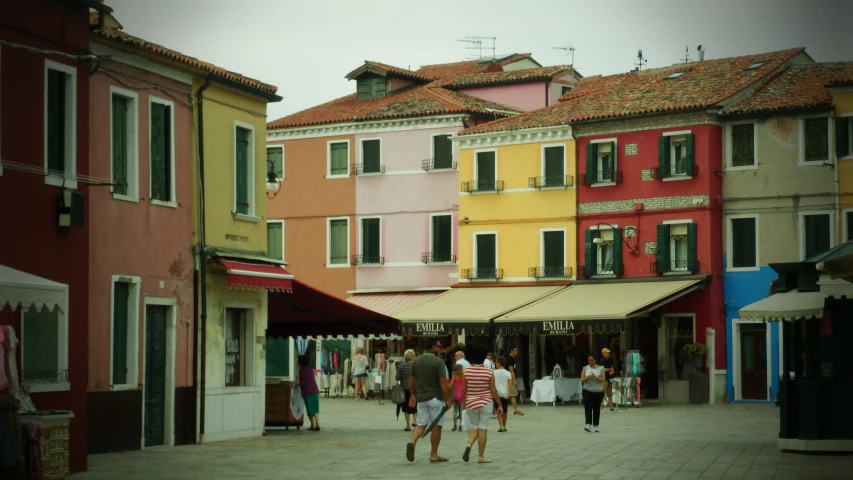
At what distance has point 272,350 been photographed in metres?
38.3

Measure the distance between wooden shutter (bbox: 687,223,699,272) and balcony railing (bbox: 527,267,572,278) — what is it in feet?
13.2

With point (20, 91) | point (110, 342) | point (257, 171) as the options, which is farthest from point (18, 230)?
point (257, 171)

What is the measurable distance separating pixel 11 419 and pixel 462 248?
104 feet

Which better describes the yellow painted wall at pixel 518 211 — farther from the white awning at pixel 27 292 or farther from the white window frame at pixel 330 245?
the white awning at pixel 27 292

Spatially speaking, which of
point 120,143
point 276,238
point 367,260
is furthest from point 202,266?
point 276,238

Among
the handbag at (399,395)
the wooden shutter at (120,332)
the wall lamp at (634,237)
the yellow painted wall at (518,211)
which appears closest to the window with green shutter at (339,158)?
the yellow painted wall at (518,211)

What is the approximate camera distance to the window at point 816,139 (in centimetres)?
3969

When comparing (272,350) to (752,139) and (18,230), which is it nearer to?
(752,139)

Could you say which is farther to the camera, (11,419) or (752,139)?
(752,139)

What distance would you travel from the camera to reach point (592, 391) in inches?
1041

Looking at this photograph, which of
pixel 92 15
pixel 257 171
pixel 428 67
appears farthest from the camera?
pixel 428 67

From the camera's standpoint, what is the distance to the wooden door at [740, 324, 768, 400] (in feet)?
131

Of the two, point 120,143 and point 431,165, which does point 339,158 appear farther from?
point 120,143

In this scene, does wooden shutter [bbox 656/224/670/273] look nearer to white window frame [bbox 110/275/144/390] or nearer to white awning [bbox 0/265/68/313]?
white window frame [bbox 110/275/144/390]
